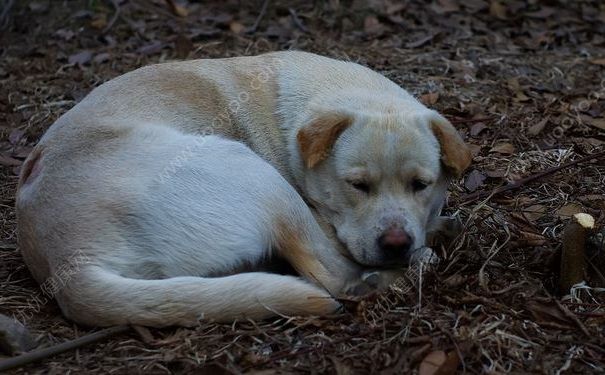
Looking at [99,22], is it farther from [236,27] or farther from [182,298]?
[182,298]

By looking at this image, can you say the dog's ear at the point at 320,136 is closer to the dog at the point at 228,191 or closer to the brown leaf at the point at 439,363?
the dog at the point at 228,191

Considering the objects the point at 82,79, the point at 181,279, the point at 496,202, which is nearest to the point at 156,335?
the point at 181,279

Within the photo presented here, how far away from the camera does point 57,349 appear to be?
3420mm

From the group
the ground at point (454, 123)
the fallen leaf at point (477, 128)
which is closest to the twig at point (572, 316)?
the ground at point (454, 123)

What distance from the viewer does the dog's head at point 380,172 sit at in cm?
413

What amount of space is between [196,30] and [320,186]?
13.1ft

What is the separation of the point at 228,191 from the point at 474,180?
189 centimetres

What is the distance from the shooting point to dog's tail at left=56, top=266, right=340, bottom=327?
3.47 meters

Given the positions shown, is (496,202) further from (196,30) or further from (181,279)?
(196,30)

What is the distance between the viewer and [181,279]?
3506mm

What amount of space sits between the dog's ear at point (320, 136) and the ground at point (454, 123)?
77 cm

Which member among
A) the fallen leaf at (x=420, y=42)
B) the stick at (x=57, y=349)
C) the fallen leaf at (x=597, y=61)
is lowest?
the fallen leaf at (x=597, y=61)

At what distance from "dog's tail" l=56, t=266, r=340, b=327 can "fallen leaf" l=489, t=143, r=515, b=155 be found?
2.54 meters

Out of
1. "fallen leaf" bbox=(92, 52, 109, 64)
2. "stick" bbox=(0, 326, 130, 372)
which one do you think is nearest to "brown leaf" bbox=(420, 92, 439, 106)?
"fallen leaf" bbox=(92, 52, 109, 64)
